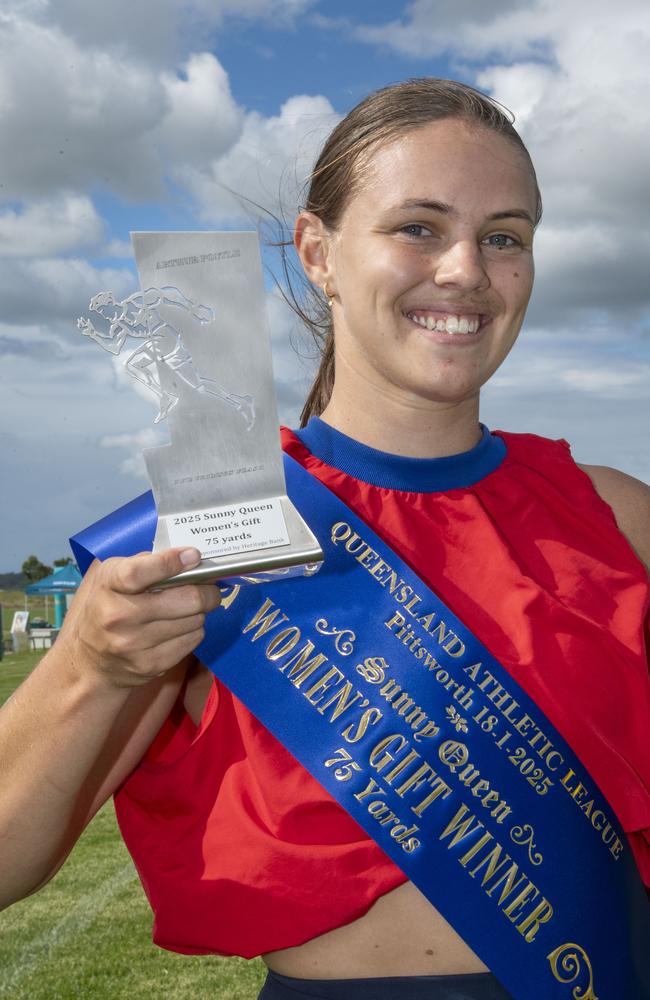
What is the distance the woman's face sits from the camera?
1704mm

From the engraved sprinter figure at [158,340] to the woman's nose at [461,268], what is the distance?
512mm

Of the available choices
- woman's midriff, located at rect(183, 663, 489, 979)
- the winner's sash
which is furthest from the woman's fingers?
woman's midriff, located at rect(183, 663, 489, 979)

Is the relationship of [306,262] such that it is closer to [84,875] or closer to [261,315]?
[261,315]

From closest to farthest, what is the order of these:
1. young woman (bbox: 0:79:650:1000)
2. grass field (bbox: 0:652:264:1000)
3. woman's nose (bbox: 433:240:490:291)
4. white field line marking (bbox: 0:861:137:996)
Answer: young woman (bbox: 0:79:650:1000)
woman's nose (bbox: 433:240:490:291)
grass field (bbox: 0:652:264:1000)
white field line marking (bbox: 0:861:137:996)

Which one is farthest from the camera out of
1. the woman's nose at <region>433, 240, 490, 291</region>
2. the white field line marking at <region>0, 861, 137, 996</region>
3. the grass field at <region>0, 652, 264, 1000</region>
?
the white field line marking at <region>0, 861, 137, 996</region>

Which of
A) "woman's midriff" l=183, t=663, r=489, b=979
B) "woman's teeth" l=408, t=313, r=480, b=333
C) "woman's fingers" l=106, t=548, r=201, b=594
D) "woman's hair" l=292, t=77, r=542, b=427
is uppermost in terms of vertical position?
"woman's hair" l=292, t=77, r=542, b=427

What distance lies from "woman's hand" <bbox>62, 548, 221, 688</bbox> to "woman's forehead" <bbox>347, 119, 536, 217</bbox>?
0.75 metres

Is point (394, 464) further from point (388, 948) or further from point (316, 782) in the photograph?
point (388, 948)

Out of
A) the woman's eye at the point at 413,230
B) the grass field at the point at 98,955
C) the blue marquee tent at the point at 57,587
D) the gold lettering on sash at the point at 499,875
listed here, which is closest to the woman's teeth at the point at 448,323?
the woman's eye at the point at 413,230

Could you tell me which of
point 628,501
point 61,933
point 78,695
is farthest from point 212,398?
point 61,933

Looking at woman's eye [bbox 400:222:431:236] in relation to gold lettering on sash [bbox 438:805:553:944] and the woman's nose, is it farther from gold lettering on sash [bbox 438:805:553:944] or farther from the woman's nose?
gold lettering on sash [bbox 438:805:553:944]

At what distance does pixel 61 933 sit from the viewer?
17.6 ft

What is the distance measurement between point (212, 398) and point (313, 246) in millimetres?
698

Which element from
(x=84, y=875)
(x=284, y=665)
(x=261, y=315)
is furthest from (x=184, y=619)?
(x=84, y=875)
